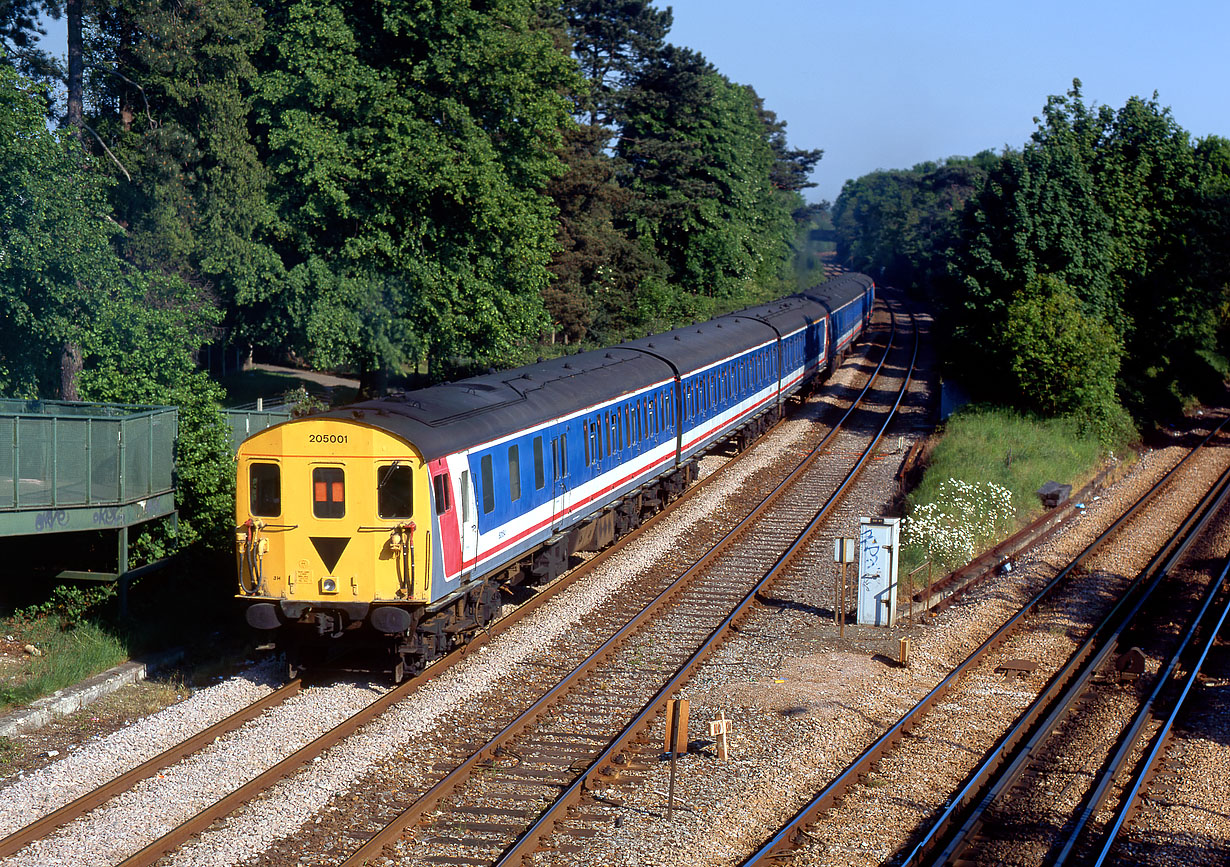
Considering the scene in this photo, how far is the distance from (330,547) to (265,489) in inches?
42.7

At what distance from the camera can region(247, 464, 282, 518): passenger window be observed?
13828 mm

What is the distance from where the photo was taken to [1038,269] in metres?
35.3

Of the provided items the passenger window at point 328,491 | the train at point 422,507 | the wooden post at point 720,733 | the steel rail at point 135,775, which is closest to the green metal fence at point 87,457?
the train at point 422,507

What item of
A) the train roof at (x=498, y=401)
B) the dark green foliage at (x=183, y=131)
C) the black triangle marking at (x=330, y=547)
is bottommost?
the black triangle marking at (x=330, y=547)

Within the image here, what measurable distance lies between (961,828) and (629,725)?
377 centimetres

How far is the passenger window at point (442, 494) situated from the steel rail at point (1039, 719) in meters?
6.51

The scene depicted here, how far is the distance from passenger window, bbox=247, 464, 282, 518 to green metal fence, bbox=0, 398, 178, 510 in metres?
3.01

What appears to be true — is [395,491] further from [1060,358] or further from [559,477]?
[1060,358]

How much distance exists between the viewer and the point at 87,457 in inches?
611

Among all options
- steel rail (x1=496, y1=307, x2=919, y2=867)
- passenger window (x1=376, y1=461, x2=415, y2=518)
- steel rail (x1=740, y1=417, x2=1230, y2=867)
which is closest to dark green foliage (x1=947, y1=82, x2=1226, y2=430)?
steel rail (x1=496, y1=307, x2=919, y2=867)

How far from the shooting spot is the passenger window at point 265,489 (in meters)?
A: 13.8

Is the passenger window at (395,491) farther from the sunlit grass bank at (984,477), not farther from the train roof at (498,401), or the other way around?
the sunlit grass bank at (984,477)

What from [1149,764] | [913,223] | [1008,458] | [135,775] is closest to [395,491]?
[135,775]

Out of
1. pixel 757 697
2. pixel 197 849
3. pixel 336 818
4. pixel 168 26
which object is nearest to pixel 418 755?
pixel 336 818
